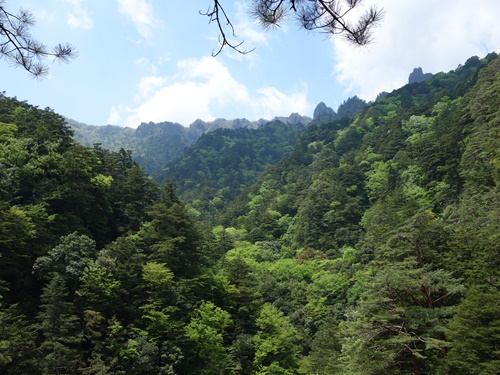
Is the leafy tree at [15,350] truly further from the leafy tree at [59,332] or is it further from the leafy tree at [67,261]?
the leafy tree at [67,261]

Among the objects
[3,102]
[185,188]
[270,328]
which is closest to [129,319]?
[270,328]

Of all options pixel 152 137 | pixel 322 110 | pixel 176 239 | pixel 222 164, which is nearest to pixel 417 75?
pixel 322 110

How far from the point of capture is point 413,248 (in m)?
15.2

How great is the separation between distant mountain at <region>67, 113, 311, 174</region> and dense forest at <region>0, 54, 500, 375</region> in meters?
83.2

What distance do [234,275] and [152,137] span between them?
383 feet

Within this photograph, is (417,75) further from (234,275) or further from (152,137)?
(234,275)

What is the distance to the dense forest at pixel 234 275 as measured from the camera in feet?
40.7

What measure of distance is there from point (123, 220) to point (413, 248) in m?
20.6

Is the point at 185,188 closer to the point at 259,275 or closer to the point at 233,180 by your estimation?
the point at 233,180

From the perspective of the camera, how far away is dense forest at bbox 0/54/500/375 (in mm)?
12398

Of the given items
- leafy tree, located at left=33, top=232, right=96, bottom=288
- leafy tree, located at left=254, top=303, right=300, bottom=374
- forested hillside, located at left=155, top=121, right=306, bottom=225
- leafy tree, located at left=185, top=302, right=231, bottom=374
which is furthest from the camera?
forested hillside, located at left=155, top=121, right=306, bottom=225

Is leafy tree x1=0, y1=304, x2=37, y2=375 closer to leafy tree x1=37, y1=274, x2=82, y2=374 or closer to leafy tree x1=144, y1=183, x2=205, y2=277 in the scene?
leafy tree x1=37, y1=274, x2=82, y2=374

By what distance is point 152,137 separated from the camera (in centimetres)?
13325

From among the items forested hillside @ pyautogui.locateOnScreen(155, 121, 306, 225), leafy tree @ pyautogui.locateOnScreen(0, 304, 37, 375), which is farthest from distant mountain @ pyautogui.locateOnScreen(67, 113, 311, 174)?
leafy tree @ pyautogui.locateOnScreen(0, 304, 37, 375)
